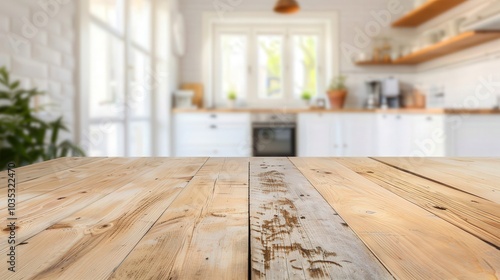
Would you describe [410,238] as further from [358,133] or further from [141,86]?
[358,133]

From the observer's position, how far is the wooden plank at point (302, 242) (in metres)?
0.37

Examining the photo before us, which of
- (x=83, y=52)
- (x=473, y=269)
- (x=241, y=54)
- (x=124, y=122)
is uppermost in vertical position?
(x=241, y=54)

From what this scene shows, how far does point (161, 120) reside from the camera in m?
4.35

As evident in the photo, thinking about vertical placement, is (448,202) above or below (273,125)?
below

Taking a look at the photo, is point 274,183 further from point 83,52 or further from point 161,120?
point 161,120

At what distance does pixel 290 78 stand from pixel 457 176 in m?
4.21

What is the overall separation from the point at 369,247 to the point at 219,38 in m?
4.83

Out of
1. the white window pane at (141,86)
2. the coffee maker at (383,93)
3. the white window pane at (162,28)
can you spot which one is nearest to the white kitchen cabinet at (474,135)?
the coffee maker at (383,93)

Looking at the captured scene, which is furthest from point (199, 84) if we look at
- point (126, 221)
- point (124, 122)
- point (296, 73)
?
point (126, 221)

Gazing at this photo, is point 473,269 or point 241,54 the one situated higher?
point 241,54

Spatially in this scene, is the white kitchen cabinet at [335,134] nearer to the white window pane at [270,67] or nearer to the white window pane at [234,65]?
the white window pane at [270,67]

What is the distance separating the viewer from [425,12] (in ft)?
13.8

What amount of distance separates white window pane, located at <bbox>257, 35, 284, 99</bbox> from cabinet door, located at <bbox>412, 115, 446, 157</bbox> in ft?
6.20

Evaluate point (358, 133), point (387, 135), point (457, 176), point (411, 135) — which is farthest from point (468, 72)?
point (457, 176)
